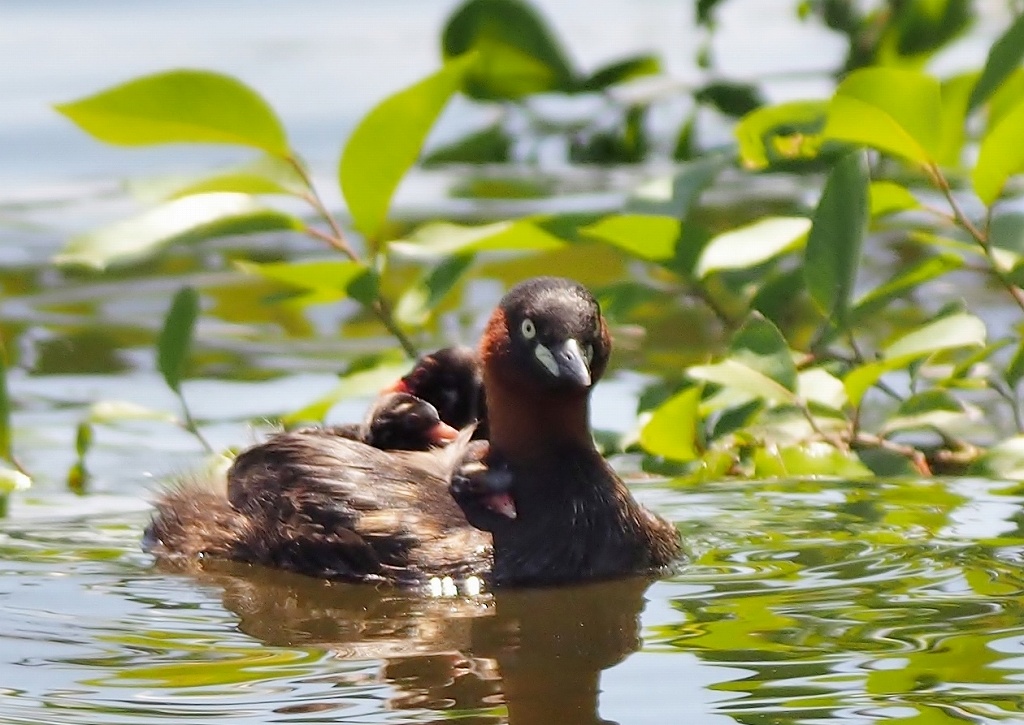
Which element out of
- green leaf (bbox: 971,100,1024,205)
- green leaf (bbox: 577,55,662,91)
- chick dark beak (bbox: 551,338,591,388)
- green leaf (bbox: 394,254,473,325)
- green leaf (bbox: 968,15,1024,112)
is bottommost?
chick dark beak (bbox: 551,338,591,388)

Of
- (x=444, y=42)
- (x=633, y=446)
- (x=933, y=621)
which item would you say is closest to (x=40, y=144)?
(x=444, y=42)

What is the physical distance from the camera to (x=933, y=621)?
4695mm

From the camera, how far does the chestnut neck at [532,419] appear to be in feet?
18.2

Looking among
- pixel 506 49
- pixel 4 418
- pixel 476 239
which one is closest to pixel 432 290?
pixel 476 239

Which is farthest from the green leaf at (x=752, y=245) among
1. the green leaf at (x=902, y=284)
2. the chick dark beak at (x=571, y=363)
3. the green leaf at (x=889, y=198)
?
the chick dark beak at (x=571, y=363)

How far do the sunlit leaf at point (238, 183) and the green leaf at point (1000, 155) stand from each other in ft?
7.13

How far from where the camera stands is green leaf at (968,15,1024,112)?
6836 mm

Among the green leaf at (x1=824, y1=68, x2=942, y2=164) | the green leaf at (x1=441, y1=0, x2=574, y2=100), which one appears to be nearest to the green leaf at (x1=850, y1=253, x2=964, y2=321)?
the green leaf at (x1=824, y1=68, x2=942, y2=164)

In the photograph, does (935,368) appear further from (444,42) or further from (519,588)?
(444,42)

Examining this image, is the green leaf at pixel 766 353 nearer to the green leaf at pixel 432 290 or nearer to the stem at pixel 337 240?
the green leaf at pixel 432 290

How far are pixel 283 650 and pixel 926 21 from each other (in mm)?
7032

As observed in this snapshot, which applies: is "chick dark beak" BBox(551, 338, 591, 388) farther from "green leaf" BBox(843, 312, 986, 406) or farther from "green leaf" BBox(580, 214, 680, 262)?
"green leaf" BBox(580, 214, 680, 262)

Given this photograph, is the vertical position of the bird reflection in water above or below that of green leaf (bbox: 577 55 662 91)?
below

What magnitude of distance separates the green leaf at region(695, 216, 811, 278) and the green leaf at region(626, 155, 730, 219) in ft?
1.05
